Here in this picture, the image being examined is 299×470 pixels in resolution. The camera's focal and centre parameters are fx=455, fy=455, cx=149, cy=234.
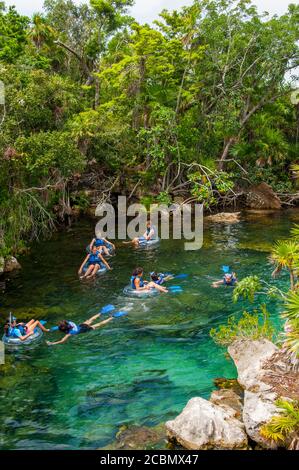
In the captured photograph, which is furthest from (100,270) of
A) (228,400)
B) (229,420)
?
(229,420)

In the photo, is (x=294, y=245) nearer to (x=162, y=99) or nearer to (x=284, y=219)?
(x=284, y=219)

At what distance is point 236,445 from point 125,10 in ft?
98.7

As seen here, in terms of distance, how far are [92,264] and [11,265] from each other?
3285mm

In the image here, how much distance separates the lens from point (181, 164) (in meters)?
28.5

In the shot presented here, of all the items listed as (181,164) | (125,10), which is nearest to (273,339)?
(181,164)

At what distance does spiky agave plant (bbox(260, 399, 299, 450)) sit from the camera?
6.55 m

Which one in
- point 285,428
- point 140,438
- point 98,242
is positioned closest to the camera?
point 285,428

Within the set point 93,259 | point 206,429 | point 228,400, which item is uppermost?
point 93,259

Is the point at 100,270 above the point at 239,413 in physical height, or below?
above

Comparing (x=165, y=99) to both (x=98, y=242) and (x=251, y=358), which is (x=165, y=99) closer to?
(x=98, y=242)

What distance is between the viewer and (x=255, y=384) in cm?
802

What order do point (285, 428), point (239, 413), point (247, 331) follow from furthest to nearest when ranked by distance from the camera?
point (247, 331) → point (239, 413) → point (285, 428)

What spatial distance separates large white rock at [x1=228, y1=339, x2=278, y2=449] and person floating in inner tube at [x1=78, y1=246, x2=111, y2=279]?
26.8ft

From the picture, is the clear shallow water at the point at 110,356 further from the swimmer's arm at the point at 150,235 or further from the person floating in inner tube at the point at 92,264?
the swimmer's arm at the point at 150,235
